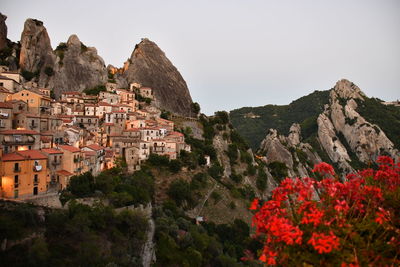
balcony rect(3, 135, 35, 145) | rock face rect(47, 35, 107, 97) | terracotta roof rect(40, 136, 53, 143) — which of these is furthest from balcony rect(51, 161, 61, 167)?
rock face rect(47, 35, 107, 97)

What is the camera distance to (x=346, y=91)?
368ft

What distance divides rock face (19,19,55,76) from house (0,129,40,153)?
5067 centimetres

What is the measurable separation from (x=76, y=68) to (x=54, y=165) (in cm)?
5735

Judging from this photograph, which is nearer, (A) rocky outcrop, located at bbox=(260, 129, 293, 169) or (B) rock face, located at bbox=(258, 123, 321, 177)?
(A) rocky outcrop, located at bbox=(260, 129, 293, 169)

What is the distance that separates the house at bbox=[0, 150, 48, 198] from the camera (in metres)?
27.8

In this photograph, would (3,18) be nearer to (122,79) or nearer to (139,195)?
(122,79)

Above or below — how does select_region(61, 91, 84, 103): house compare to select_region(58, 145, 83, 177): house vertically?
above

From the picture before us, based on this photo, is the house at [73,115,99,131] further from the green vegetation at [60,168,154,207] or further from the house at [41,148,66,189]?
the house at [41,148,66,189]

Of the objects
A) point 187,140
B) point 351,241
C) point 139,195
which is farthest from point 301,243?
point 187,140

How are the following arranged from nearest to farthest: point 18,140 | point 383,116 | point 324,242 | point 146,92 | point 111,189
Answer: point 324,242
point 18,140
point 111,189
point 146,92
point 383,116

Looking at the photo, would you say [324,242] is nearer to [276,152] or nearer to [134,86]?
[276,152]

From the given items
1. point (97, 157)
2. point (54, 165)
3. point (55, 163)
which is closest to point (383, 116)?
point (97, 157)

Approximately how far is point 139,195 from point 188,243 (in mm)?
9516

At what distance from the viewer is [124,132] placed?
5541cm
